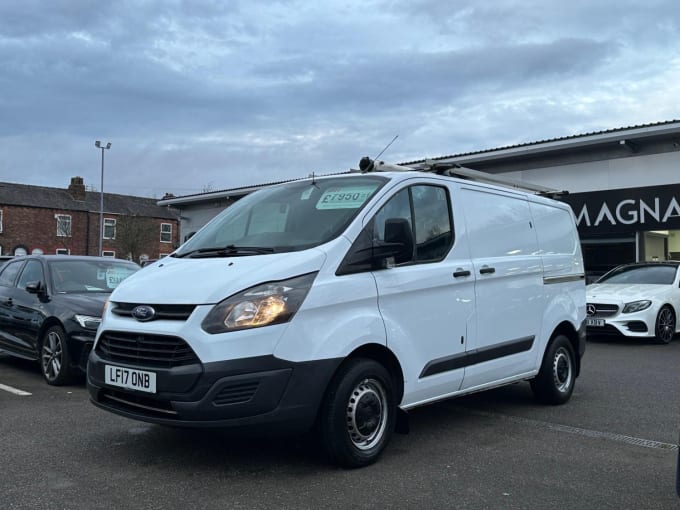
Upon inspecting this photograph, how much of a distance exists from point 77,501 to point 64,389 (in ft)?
12.2

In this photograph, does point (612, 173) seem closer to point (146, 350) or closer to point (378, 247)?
point (378, 247)

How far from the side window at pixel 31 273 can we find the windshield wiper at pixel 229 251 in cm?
426

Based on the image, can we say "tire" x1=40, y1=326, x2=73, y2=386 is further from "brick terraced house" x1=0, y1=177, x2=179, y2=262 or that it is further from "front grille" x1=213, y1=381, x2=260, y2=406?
"brick terraced house" x1=0, y1=177, x2=179, y2=262

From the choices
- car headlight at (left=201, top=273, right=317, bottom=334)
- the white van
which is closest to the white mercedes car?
the white van

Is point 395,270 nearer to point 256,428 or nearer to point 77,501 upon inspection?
point 256,428

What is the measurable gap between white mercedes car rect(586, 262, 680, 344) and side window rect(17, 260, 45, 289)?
28.8 ft

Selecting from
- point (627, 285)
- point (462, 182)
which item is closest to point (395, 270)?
point (462, 182)

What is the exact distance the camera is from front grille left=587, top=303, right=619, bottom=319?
11.5m

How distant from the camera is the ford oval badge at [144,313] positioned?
4133 mm

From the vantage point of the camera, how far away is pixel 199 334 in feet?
12.7

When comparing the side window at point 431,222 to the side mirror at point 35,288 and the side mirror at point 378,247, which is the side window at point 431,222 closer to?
the side mirror at point 378,247

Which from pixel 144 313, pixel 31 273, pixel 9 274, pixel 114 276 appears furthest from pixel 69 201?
pixel 144 313

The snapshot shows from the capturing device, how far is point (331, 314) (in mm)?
4141

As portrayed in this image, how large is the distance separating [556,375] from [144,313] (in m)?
4.15
